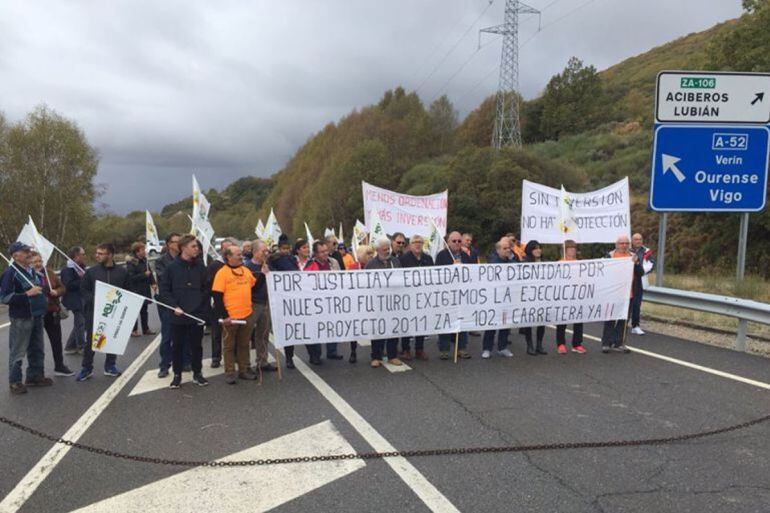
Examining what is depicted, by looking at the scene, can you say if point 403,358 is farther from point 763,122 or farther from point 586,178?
point 586,178

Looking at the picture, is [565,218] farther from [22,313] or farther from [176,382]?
[22,313]

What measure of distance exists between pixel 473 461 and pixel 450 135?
6481cm

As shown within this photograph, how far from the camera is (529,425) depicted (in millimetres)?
A: 5012

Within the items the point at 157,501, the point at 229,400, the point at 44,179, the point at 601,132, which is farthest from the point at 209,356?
the point at 601,132

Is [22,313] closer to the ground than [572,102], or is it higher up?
closer to the ground

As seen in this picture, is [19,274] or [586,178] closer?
[19,274]

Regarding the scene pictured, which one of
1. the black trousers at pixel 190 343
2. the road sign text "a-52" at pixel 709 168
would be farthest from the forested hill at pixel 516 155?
the black trousers at pixel 190 343

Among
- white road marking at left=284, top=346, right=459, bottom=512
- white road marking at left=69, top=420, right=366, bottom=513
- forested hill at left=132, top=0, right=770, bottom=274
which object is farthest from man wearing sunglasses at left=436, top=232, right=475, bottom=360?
forested hill at left=132, top=0, right=770, bottom=274

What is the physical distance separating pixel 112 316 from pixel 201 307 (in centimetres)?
118

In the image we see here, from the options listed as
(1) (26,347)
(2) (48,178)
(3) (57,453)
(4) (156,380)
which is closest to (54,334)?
(1) (26,347)

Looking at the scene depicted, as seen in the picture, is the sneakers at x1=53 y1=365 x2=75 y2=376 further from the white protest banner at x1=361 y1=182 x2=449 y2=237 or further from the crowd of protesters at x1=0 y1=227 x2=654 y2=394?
the white protest banner at x1=361 y1=182 x2=449 y2=237

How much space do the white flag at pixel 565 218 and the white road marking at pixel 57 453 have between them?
884cm

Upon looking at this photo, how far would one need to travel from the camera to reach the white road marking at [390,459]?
12.0ft

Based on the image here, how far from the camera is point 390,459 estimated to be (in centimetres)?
430
